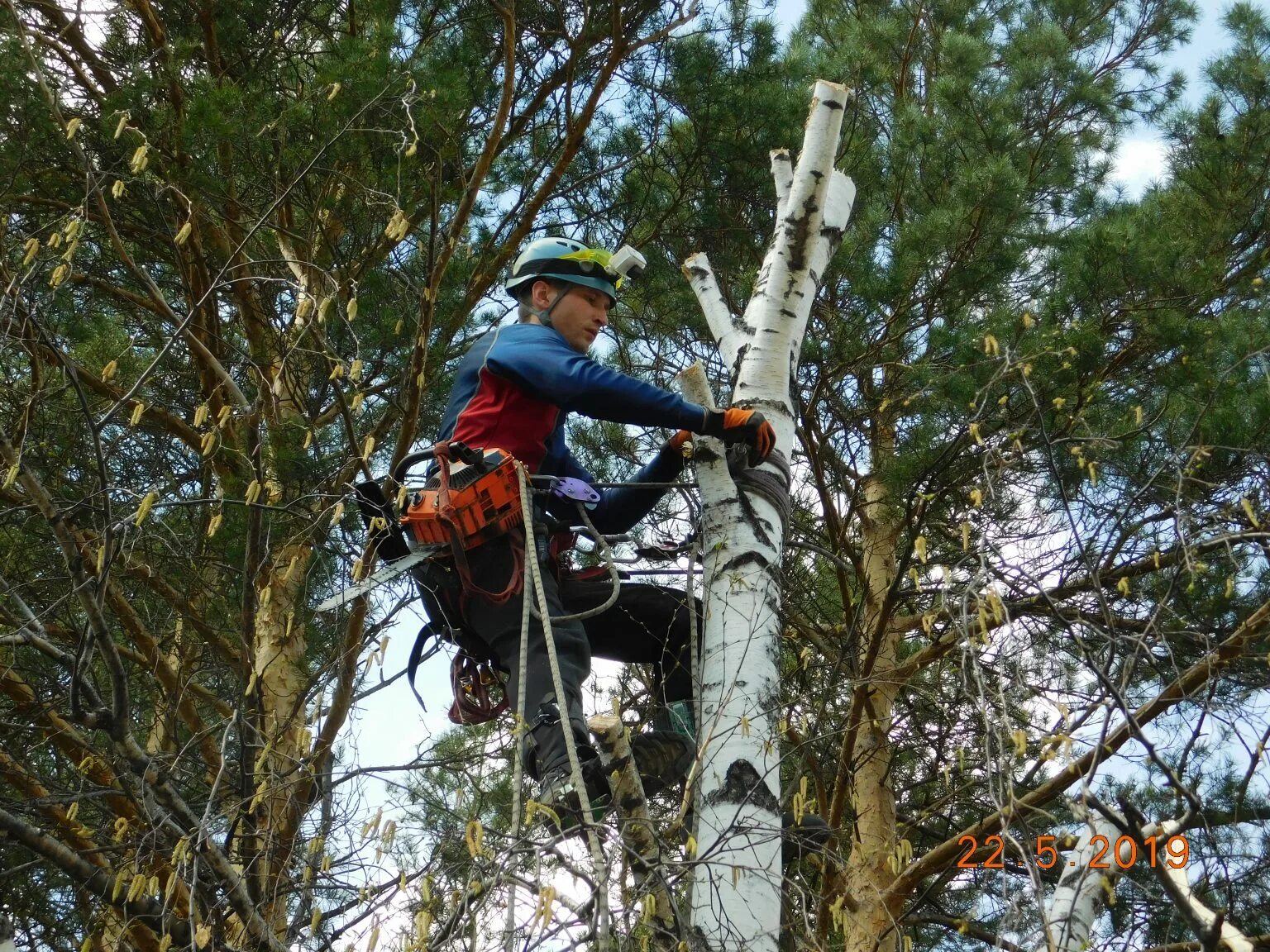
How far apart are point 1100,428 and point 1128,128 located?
358 cm

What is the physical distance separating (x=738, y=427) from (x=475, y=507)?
75 cm

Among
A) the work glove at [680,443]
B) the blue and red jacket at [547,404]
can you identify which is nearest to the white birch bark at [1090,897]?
the work glove at [680,443]

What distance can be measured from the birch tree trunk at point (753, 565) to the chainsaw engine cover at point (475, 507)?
53 cm

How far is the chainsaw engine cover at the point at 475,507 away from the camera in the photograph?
376 cm

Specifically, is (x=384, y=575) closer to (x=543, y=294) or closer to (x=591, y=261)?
(x=543, y=294)

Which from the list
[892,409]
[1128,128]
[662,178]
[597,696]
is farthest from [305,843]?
[1128,128]

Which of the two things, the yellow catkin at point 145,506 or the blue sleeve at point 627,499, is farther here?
the blue sleeve at point 627,499

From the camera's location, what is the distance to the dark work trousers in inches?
136

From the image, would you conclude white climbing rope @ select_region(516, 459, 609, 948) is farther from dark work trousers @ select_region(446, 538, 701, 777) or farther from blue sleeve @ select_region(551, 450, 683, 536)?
blue sleeve @ select_region(551, 450, 683, 536)

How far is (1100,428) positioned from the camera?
205 inches

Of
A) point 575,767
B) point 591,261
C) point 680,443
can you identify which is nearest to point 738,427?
point 680,443

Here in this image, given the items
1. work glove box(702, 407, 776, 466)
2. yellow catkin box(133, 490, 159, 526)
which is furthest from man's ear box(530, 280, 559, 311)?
yellow catkin box(133, 490, 159, 526)

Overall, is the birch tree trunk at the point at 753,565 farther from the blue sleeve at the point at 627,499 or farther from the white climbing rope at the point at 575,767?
the blue sleeve at the point at 627,499
